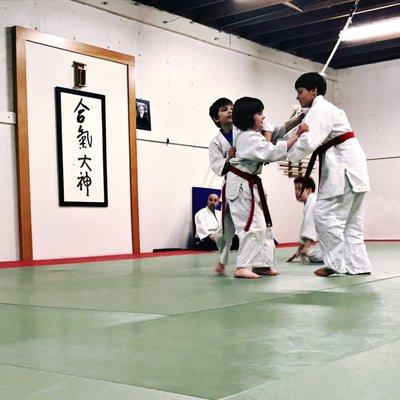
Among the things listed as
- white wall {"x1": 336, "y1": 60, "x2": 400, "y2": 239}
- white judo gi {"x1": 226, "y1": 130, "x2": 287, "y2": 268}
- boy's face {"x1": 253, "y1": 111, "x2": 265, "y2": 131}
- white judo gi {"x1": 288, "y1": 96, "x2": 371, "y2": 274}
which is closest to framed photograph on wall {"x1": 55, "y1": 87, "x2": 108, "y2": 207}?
white judo gi {"x1": 226, "y1": 130, "x2": 287, "y2": 268}

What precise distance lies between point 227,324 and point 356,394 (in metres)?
0.99

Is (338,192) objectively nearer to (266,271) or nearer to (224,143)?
(266,271)

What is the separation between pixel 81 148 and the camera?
7609 millimetres

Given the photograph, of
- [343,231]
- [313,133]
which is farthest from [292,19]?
[343,231]

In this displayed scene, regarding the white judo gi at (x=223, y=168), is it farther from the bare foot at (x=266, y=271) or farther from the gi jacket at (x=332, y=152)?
the gi jacket at (x=332, y=152)

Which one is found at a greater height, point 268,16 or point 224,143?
point 268,16

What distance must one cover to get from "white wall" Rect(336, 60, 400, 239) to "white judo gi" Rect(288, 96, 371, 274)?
26.5 feet

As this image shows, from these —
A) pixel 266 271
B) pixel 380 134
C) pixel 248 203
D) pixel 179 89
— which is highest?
pixel 179 89

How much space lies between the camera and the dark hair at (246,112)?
4098 mm

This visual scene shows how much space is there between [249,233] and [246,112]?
84cm

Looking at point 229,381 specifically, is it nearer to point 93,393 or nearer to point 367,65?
point 93,393

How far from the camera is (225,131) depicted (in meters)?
4.45

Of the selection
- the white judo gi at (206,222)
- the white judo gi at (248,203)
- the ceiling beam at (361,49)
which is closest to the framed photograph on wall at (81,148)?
the white judo gi at (206,222)

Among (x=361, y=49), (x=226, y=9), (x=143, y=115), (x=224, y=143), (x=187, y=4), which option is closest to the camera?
(x=224, y=143)
